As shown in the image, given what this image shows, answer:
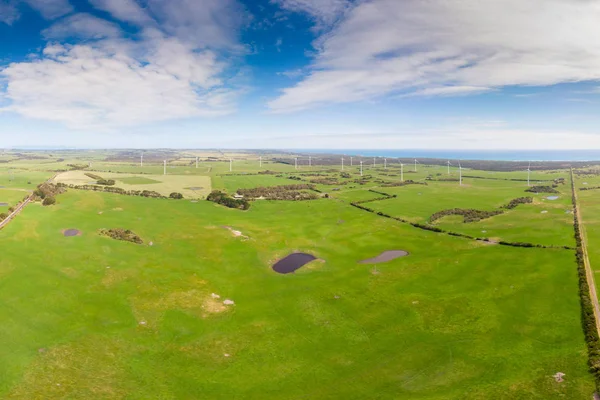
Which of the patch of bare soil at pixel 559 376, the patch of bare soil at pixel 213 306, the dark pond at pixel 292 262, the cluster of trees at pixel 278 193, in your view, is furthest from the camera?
the cluster of trees at pixel 278 193

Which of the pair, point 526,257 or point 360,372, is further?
point 526,257

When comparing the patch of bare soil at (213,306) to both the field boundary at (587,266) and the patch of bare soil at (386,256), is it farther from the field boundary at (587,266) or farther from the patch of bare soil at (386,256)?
the field boundary at (587,266)

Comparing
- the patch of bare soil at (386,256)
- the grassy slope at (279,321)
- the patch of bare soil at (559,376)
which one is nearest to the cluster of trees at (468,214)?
the grassy slope at (279,321)

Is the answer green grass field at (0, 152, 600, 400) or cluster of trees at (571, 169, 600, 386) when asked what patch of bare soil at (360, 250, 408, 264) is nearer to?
green grass field at (0, 152, 600, 400)

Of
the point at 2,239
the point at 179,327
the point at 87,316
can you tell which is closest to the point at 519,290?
the point at 179,327

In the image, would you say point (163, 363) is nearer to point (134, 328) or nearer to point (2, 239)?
point (134, 328)

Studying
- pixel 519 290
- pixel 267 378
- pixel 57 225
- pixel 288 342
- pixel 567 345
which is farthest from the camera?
pixel 57 225

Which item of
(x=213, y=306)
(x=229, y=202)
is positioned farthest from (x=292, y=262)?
(x=229, y=202)
